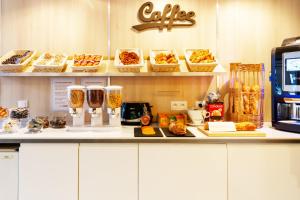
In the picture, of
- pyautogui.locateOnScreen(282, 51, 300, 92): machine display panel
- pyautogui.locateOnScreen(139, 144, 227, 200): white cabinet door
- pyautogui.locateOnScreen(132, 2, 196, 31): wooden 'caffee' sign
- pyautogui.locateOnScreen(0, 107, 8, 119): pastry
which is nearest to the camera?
pyautogui.locateOnScreen(139, 144, 227, 200): white cabinet door

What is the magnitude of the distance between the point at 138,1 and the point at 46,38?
91cm

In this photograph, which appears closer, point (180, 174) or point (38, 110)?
point (180, 174)

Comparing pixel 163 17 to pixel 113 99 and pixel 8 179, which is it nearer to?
pixel 113 99

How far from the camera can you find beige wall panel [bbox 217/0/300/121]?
255 cm

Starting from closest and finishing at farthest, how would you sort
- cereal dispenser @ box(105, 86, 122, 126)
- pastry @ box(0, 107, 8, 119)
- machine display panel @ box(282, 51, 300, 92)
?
machine display panel @ box(282, 51, 300, 92), cereal dispenser @ box(105, 86, 122, 126), pastry @ box(0, 107, 8, 119)

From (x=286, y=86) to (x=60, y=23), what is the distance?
1.99 meters

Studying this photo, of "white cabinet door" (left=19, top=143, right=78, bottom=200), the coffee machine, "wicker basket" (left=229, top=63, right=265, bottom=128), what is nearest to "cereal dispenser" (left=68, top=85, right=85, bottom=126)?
"white cabinet door" (left=19, top=143, right=78, bottom=200)

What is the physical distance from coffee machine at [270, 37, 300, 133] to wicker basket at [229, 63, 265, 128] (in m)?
0.12

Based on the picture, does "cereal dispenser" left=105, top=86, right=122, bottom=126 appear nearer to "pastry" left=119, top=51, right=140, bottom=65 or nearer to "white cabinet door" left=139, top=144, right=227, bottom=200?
"pastry" left=119, top=51, right=140, bottom=65

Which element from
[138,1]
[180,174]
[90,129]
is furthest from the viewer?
[138,1]

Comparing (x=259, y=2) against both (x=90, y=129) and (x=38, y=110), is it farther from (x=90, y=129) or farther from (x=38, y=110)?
(x=38, y=110)

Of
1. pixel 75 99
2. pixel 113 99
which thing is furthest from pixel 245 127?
pixel 75 99

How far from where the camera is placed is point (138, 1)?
8.34ft

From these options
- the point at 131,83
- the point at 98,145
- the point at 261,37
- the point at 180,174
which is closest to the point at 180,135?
the point at 180,174
